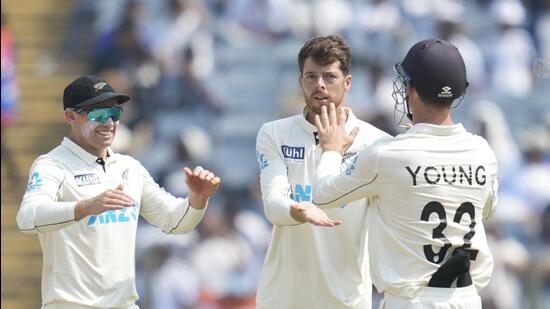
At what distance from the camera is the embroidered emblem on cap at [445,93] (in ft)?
17.2

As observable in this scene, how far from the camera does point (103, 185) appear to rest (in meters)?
6.04

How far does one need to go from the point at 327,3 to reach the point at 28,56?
11.3 ft

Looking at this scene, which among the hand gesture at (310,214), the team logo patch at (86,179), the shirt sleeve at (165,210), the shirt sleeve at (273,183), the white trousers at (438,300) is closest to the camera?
the white trousers at (438,300)

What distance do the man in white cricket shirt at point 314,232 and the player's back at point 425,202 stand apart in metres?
0.69

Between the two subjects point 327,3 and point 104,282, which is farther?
point 327,3

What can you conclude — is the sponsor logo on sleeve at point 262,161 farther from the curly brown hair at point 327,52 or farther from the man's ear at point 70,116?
the man's ear at point 70,116

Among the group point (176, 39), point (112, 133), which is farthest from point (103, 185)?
point (176, 39)

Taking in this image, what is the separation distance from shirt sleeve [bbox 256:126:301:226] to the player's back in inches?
23.9

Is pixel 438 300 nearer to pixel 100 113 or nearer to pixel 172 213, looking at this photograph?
pixel 172 213

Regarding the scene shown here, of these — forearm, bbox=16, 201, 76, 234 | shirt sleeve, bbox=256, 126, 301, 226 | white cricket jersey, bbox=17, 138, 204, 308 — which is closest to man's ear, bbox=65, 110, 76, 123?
white cricket jersey, bbox=17, 138, 204, 308

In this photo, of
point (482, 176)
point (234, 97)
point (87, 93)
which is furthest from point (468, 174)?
point (234, 97)

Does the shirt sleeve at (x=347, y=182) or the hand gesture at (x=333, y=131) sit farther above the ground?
the hand gesture at (x=333, y=131)

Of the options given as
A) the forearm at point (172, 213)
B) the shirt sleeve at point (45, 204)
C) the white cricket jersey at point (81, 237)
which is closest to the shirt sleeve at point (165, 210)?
the forearm at point (172, 213)

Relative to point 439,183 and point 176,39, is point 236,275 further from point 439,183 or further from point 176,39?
point 439,183
